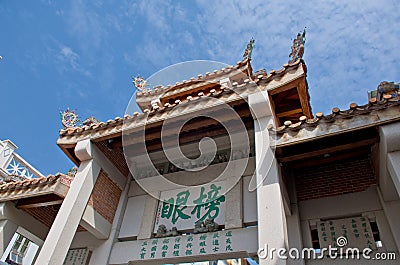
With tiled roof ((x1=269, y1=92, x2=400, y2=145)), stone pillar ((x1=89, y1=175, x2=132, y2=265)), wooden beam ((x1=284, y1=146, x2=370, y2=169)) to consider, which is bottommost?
stone pillar ((x1=89, y1=175, x2=132, y2=265))

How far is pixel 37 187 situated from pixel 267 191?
15.9ft

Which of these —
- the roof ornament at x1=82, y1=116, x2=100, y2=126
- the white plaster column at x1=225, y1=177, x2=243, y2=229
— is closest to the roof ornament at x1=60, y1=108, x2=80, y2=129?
the roof ornament at x1=82, y1=116, x2=100, y2=126

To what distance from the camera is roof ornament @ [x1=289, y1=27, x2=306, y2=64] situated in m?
6.03

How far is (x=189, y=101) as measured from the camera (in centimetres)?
619

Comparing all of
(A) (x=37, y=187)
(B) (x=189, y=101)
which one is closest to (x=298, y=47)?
(B) (x=189, y=101)

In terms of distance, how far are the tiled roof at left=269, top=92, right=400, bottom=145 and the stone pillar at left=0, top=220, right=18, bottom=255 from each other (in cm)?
607

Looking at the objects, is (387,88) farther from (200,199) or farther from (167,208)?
(167,208)

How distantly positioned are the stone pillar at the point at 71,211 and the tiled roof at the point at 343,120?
147 inches

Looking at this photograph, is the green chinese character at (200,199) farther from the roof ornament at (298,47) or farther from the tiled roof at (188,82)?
the tiled roof at (188,82)

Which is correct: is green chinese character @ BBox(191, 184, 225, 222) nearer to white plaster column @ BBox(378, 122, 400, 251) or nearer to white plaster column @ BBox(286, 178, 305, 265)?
white plaster column @ BBox(286, 178, 305, 265)

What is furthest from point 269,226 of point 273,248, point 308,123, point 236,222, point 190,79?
point 190,79

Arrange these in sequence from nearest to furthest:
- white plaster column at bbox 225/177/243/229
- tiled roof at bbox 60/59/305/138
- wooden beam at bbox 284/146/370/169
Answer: wooden beam at bbox 284/146/370/169
white plaster column at bbox 225/177/243/229
tiled roof at bbox 60/59/305/138

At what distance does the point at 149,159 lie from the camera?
7.48 meters

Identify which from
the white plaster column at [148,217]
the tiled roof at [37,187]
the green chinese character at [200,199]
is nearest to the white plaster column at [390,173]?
the green chinese character at [200,199]
